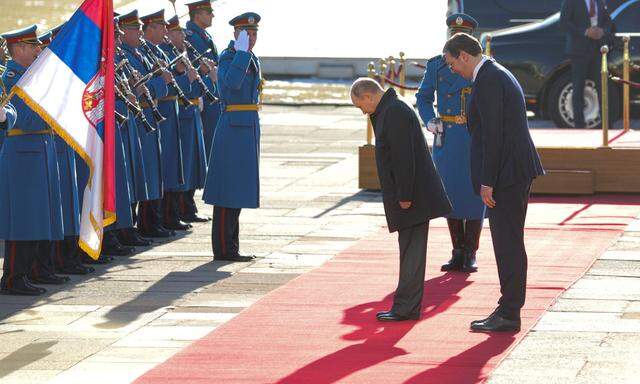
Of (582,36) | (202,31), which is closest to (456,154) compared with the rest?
(202,31)

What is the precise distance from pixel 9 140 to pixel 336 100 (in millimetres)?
16102

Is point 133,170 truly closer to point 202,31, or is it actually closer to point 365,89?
point 202,31

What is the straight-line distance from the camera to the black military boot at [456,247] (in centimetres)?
1154

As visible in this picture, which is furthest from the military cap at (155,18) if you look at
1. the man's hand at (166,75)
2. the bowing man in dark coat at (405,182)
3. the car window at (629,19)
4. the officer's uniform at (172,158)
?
the car window at (629,19)

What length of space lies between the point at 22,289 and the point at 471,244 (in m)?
3.14

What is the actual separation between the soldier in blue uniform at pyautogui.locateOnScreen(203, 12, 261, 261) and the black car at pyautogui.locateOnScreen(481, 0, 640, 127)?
8866mm

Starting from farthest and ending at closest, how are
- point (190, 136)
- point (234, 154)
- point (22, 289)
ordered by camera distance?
1. point (190, 136)
2. point (234, 154)
3. point (22, 289)

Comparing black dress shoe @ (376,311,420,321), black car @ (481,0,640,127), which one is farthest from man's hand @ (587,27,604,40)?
black dress shoe @ (376,311,420,321)

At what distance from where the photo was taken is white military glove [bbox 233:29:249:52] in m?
12.1

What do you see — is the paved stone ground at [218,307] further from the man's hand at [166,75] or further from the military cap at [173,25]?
the military cap at [173,25]

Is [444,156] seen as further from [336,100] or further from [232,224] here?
[336,100]

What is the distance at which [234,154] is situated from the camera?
485 inches

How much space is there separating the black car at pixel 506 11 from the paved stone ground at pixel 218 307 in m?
7.64

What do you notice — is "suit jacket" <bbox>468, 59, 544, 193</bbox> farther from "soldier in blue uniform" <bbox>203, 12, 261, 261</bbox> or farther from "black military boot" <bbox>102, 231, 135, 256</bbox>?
"black military boot" <bbox>102, 231, 135, 256</bbox>
